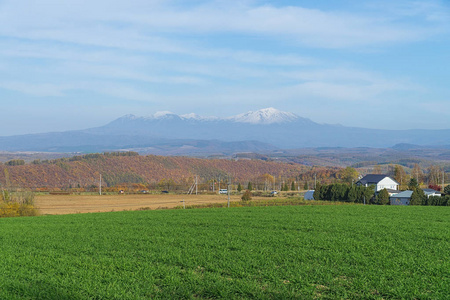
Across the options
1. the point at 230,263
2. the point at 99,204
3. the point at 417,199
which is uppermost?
the point at 230,263

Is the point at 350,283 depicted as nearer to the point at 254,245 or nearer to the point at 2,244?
the point at 254,245

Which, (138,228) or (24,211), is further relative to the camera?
(24,211)

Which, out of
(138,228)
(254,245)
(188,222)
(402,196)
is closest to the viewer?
(254,245)

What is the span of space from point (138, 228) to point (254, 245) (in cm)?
715

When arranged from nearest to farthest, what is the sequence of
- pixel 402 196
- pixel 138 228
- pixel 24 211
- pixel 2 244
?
1. pixel 2 244
2. pixel 138 228
3. pixel 24 211
4. pixel 402 196

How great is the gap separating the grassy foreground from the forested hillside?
76.2 metres

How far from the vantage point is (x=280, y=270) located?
1029cm

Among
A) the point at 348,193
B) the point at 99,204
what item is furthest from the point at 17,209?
the point at 348,193

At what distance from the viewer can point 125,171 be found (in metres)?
115

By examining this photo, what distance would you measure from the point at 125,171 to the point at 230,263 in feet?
351

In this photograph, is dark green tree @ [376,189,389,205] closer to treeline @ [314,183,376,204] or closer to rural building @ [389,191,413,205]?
treeline @ [314,183,376,204]

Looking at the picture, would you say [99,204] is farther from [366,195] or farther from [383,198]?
[383,198]

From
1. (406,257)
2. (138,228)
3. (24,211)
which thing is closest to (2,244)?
(138,228)

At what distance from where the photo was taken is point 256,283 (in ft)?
30.0
